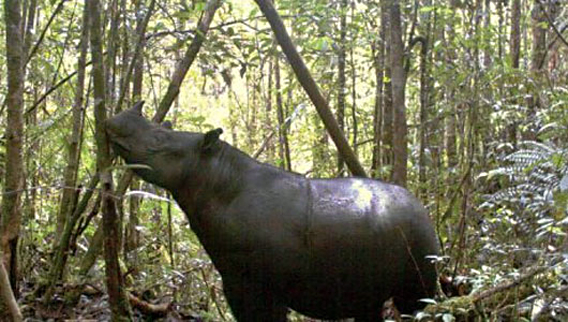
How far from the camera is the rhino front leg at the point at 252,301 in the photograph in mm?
4676

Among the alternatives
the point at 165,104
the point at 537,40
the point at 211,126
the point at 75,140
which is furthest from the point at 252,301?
the point at 537,40

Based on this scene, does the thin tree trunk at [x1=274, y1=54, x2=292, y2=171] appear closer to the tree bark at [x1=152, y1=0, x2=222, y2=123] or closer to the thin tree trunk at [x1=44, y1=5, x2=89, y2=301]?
the tree bark at [x1=152, y1=0, x2=222, y2=123]

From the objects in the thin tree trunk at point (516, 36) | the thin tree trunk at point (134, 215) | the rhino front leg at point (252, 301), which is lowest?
the rhino front leg at point (252, 301)

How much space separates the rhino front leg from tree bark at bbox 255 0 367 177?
5.52 feet

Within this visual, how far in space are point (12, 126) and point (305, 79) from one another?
2.56 m

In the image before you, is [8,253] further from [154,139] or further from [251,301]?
[251,301]

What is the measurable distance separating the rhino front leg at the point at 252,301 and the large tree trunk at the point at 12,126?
145 centimetres

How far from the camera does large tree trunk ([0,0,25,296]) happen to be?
3.99 m

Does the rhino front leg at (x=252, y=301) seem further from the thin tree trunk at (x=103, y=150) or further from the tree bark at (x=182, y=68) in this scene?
the tree bark at (x=182, y=68)

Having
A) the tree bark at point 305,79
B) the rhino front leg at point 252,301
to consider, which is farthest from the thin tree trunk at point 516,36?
the rhino front leg at point 252,301

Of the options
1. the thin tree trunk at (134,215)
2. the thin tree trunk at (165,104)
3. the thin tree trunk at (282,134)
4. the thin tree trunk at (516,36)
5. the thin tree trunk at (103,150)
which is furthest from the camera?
the thin tree trunk at (516,36)

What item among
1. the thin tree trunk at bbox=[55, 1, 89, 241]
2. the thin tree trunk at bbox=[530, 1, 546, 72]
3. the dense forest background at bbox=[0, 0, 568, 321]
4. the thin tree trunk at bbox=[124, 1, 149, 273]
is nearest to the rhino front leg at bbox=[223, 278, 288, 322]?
the dense forest background at bbox=[0, 0, 568, 321]

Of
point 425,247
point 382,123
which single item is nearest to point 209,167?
point 425,247

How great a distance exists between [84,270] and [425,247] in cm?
267
